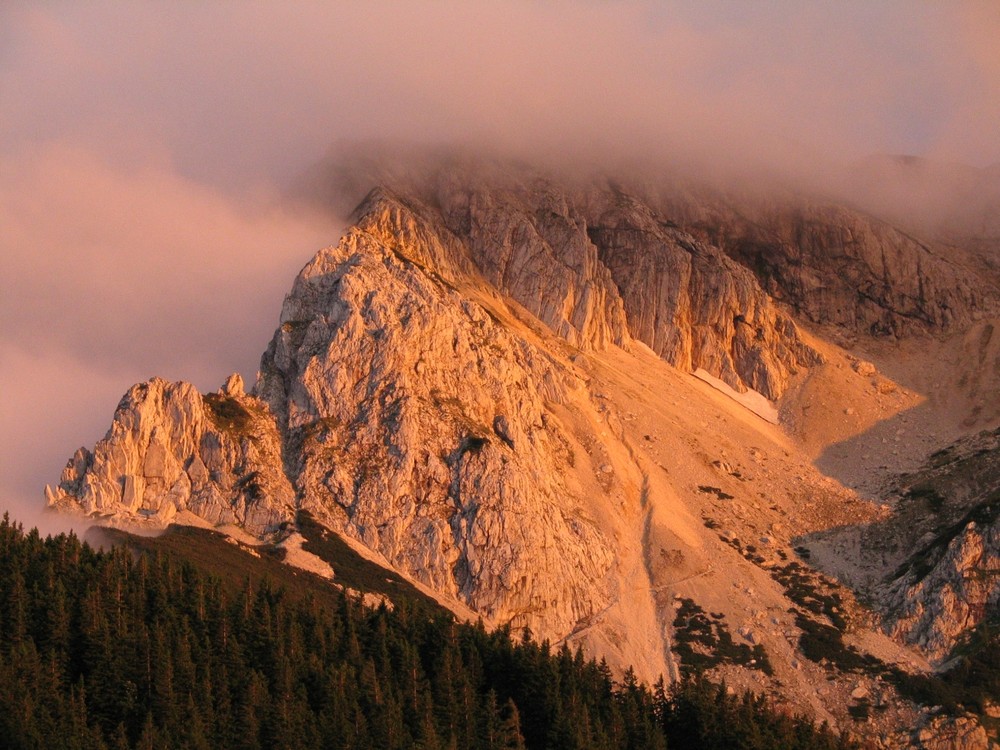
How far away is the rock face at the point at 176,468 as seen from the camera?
186m

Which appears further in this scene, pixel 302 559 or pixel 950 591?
pixel 950 591

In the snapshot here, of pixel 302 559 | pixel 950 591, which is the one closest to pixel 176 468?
pixel 302 559

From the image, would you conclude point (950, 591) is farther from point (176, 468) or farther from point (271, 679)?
point (176, 468)

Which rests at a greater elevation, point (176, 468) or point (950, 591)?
A: point (176, 468)

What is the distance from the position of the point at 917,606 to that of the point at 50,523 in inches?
4414

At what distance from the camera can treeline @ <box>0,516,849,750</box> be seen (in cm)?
11356

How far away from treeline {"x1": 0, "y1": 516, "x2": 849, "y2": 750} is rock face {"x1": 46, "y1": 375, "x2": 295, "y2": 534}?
36759 mm

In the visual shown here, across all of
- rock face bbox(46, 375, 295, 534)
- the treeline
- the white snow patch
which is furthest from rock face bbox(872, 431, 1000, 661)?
rock face bbox(46, 375, 295, 534)

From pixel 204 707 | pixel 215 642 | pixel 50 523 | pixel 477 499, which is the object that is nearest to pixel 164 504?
pixel 50 523

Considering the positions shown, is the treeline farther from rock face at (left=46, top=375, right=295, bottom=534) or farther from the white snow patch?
rock face at (left=46, top=375, right=295, bottom=534)

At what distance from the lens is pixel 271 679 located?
418 feet

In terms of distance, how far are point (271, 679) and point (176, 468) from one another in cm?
7027

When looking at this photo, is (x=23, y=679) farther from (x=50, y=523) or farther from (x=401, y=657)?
(x=50, y=523)

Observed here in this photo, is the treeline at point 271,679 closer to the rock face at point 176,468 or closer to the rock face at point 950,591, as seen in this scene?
the rock face at point 176,468
